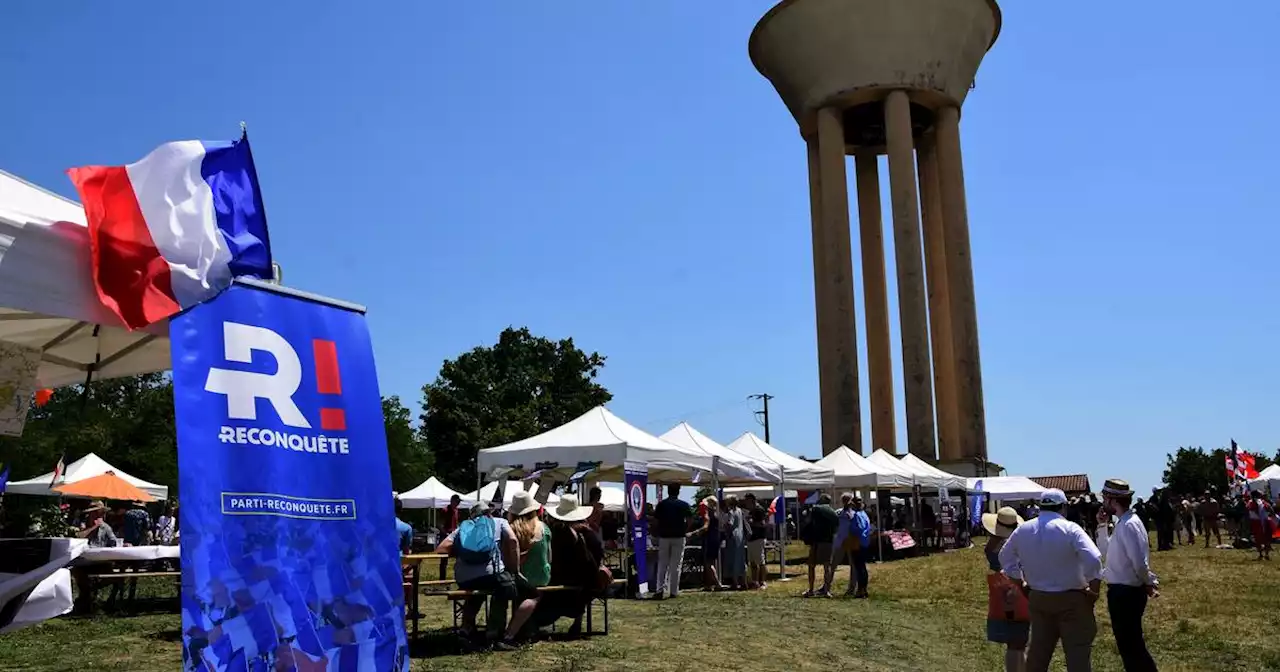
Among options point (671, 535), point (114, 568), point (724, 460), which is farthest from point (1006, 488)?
point (114, 568)

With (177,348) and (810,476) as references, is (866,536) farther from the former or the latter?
(177,348)

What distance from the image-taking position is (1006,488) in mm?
37719

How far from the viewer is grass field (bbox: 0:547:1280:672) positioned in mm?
8758

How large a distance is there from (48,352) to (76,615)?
7.84m

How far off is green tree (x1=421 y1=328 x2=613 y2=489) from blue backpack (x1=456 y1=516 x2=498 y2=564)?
45044 millimetres

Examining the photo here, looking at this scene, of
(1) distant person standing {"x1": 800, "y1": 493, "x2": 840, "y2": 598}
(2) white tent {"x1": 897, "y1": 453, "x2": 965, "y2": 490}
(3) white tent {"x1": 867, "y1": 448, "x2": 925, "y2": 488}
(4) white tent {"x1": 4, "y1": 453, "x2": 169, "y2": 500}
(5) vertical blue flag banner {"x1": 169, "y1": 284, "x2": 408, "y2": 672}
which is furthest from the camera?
(2) white tent {"x1": 897, "y1": 453, "x2": 965, "y2": 490}

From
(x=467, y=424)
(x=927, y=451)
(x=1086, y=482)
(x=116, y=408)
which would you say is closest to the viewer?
(x=927, y=451)

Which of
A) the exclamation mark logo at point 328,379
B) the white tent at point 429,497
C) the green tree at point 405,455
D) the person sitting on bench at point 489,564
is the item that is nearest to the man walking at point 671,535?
the person sitting on bench at point 489,564

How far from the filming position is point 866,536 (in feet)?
52.1

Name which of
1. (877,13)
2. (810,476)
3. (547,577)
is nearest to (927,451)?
(877,13)

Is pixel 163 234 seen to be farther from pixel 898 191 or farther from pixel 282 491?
pixel 898 191

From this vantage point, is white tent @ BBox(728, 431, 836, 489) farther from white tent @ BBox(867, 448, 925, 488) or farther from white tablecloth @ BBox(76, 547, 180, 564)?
white tablecloth @ BBox(76, 547, 180, 564)

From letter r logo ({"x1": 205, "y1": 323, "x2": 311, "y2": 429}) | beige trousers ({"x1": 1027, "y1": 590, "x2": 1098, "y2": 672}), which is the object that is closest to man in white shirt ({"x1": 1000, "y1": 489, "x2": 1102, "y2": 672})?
beige trousers ({"x1": 1027, "y1": 590, "x2": 1098, "y2": 672})

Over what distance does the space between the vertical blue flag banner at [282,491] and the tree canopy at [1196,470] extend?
8644cm
